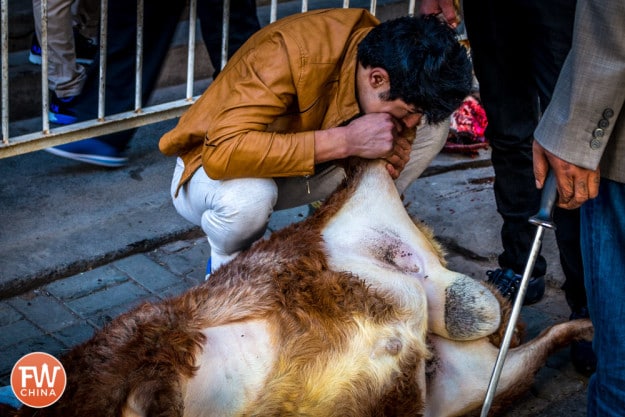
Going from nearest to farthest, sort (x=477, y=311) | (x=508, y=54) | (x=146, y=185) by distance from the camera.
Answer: (x=477, y=311), (x=508, y=54), (x=146, y=185)

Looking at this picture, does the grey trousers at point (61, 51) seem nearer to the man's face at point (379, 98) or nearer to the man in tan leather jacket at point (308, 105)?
the man in tan leather jacket at point (308, 105)

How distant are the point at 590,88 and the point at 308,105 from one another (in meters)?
1.42

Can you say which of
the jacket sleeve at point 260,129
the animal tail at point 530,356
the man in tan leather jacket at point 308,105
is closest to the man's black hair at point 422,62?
the man in tan leather jacket at point 308,105

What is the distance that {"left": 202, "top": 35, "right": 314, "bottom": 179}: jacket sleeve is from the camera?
369 cm

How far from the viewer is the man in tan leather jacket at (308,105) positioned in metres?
3.54

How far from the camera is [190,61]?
5.64m

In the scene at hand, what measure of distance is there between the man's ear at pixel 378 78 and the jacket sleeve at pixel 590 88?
3.11 ft

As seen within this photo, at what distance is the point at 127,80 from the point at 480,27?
2.30 m

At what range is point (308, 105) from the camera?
149 inches

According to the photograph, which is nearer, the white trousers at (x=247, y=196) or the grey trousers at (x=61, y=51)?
the white trousers at (x=247, y=196)

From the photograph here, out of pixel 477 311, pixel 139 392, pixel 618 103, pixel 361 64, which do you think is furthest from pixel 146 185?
pixel 618 103

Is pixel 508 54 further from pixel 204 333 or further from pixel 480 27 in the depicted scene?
pixel 204 333

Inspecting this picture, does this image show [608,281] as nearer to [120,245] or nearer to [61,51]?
[120,245]

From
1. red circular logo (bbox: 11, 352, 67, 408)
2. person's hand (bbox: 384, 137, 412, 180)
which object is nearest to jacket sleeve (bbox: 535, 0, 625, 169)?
person's hand (bbox: 384, 137, 412, 180)
